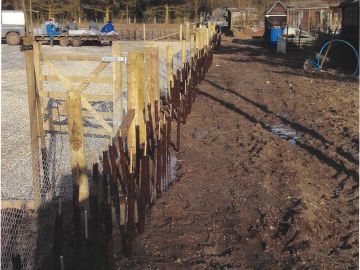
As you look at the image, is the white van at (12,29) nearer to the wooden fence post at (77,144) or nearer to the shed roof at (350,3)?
the shed roof at (350,3)

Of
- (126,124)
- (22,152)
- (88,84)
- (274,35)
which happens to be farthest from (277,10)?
(126,124)

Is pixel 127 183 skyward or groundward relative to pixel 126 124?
groundward

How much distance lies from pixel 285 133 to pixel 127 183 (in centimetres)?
480

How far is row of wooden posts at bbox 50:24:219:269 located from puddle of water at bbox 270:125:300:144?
7.36 feet

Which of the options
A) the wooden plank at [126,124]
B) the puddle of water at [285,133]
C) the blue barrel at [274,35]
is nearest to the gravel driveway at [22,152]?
the wooden plank at [126,124]

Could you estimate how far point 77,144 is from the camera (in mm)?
3791

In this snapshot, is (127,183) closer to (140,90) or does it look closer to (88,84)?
(140,90)

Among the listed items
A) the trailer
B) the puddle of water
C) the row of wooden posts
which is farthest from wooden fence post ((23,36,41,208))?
the trailer

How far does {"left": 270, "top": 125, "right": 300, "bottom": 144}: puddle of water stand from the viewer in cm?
840

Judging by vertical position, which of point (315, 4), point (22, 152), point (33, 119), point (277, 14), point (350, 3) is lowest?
point (22, 152)

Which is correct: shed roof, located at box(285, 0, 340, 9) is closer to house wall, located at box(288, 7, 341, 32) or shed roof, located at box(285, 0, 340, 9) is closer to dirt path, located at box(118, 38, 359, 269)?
house wall, located at box(288, 7, 341, 32)

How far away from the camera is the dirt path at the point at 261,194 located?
4.42 m

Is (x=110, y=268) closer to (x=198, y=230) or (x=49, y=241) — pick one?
(x=49, y=241)

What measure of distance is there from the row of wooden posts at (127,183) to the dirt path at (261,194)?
231 mm
